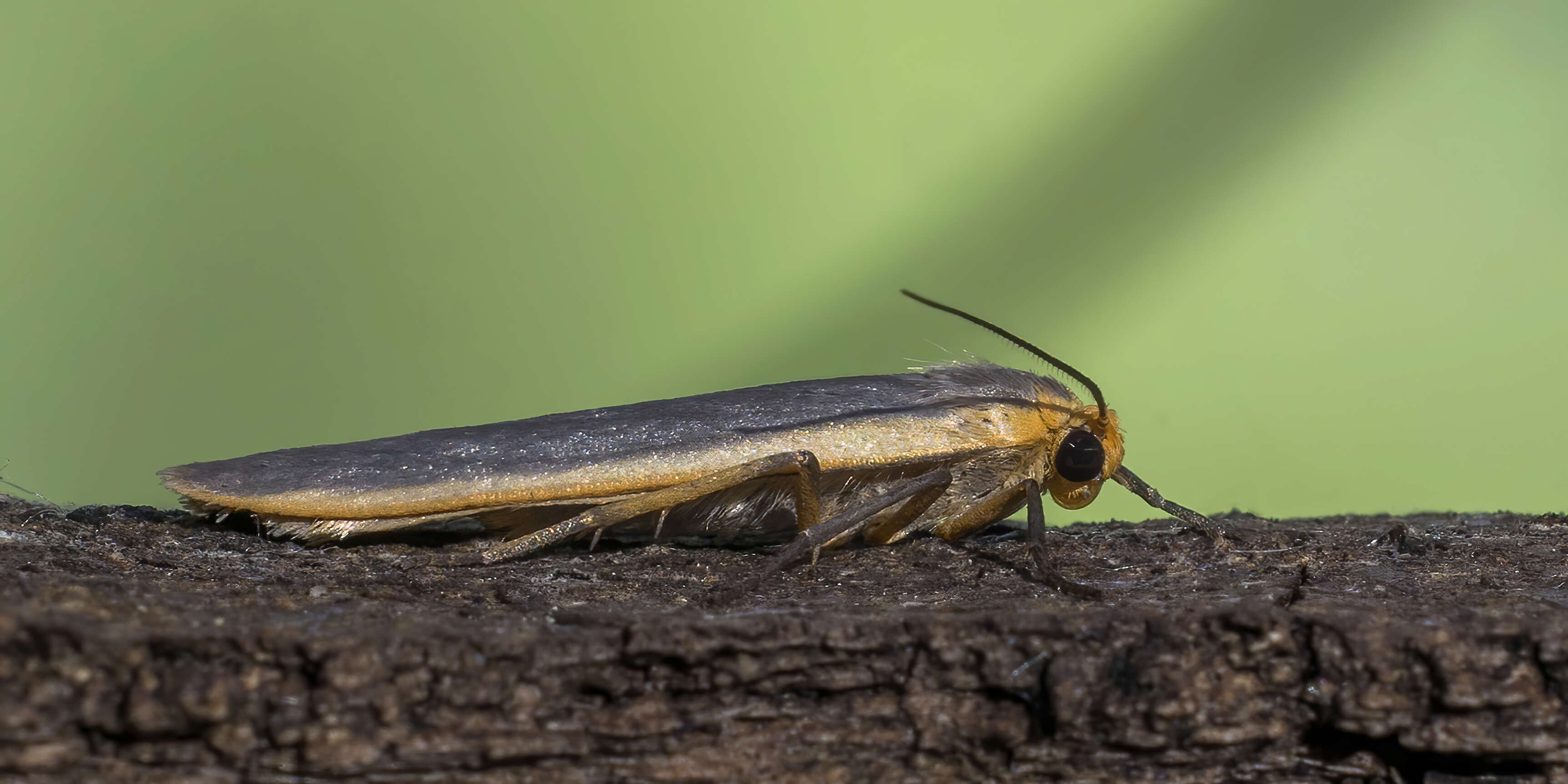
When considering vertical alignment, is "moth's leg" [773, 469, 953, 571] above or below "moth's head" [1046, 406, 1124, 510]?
below

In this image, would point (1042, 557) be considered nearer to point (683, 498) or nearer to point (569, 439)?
point (683, 498)

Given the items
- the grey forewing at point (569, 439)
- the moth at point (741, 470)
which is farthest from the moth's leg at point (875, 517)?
the grey forewing at point (569, 439)

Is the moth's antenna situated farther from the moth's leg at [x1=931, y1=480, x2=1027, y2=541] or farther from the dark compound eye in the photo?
the moth's leg at [x1=931, y1=480, x2=1027, y2=541]

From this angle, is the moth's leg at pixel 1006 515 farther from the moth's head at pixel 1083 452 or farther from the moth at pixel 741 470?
the moth's head at pixel 1083 452

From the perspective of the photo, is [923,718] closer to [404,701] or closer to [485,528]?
[404,701]

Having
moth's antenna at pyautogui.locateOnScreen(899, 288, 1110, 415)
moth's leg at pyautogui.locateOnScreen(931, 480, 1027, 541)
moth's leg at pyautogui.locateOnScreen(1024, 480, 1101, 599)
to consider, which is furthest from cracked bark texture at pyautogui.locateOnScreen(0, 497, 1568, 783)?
moth's leg at pyautogui.locateOnScreen(931, 480, 1027, 541)

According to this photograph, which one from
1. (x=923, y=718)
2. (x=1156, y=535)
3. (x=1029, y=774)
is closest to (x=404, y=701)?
(x=923, y=718)
